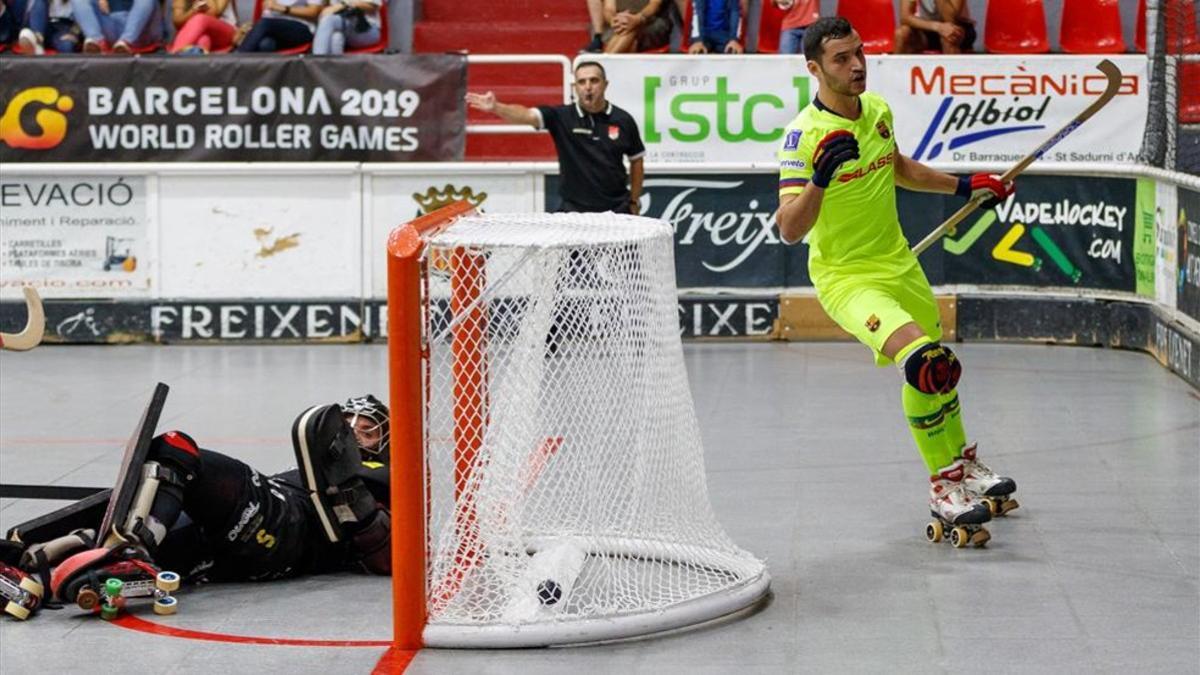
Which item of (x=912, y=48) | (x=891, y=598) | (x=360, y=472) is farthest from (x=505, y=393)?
(x=912, y=48)

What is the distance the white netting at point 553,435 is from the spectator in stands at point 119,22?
9.76m

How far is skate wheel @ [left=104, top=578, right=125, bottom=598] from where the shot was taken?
654 centimetres

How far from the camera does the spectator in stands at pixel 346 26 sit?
617 inches

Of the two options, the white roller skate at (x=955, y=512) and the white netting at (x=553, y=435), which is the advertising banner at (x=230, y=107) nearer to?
the white roller skate at (x=955, y=512)

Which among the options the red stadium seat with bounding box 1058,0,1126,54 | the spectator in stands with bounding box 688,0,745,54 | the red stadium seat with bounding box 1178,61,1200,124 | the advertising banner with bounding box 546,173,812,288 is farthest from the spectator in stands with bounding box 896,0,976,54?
the red stadium seat with bounding box 1178,61,1200,124

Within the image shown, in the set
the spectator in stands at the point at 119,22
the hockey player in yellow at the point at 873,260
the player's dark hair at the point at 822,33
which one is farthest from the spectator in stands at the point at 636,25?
the player's dark hair at the point at 822,33

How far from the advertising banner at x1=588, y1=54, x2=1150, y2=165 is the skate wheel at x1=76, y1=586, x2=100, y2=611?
324 inches

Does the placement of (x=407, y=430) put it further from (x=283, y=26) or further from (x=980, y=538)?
(x=283, y=26)

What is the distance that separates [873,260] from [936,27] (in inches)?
288

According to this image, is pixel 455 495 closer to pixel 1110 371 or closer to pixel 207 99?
pixel 1110 371

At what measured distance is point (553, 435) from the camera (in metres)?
6.47

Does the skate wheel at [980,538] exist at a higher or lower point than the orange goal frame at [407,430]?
lower

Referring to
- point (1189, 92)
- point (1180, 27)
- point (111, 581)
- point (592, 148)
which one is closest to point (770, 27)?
point (1180, 27)

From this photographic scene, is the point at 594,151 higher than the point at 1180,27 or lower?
lower
